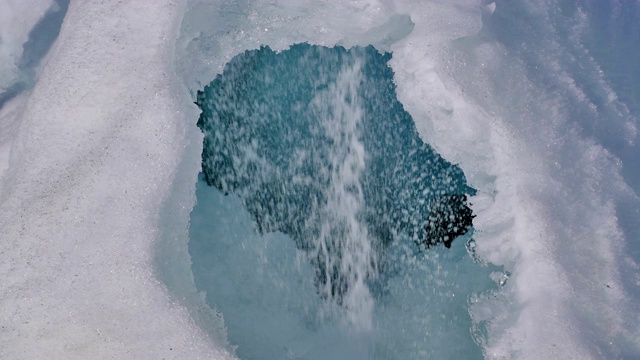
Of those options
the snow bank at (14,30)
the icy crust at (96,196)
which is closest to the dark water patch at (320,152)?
the icy crust at (96,196)

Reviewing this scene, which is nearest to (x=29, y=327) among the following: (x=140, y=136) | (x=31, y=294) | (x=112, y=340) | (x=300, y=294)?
(x=31, y=294)

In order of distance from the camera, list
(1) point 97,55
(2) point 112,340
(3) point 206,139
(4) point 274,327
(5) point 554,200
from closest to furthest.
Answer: (2) point 112,340
(5) point 554,200
(1) point 97,55
(4) point 274,327
(3) point 206,139

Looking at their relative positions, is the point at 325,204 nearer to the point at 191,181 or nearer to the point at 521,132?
the point at 191,181

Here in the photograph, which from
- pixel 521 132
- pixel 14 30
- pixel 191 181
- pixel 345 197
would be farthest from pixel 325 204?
pixel 14 30

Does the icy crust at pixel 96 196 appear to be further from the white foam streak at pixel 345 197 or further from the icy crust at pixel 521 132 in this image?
the white foam streak at pixel 345 197

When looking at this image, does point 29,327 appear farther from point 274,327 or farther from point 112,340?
point 274,327

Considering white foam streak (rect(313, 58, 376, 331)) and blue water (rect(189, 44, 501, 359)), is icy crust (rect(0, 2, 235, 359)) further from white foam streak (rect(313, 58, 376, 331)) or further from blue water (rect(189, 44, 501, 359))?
white foam streak (rect(313, 58, 376, 331))

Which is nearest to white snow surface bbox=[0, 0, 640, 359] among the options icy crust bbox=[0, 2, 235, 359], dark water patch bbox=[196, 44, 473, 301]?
icy crust bbox=[0, 2, 235, 359]
